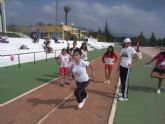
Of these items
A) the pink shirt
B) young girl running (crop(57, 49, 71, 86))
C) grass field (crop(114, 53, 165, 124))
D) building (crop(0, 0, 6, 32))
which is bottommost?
grass field (crop(114, 53, 165, 124))

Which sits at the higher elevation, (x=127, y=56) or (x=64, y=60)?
(x=127, y=56)

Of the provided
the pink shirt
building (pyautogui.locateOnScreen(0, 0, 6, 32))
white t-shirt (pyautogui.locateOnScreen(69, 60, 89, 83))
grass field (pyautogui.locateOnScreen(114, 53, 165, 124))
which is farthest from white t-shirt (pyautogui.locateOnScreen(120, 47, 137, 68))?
building (pyautogui.locateOnScreen(0, 0, 6, 32))

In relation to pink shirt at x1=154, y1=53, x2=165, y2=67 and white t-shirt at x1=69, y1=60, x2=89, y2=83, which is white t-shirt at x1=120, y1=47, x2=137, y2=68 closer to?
pink shirt at x1=154, y1=53, x2=165, y2=67

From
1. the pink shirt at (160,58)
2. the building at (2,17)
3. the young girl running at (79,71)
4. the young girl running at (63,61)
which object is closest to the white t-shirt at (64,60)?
the young girl running at (63,61)

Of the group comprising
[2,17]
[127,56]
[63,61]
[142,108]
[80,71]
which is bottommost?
[142,108]

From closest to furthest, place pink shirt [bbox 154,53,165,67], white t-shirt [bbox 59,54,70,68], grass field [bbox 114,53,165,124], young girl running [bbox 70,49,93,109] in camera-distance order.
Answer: grass field [bbox 114,53,165,124] → young girl running [bbox 70,49,93,109] → pink shirt [bbox 154,53,165,67] → white t-shirt [bbox 59,54,70,68]

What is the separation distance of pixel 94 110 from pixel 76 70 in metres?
1.24

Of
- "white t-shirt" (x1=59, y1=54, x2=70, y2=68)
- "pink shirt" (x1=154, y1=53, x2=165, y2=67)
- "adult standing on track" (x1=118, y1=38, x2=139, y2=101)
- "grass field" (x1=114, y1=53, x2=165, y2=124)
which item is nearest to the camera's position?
"grass field" (x1=114, y1=53, x2=165, y2=124)

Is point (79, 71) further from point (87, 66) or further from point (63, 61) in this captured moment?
point (63, 61)

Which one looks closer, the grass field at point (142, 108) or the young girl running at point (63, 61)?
the grass field at point (142, 108)

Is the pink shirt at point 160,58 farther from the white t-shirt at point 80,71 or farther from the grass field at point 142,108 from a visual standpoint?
the white t-shirt at point 80,71

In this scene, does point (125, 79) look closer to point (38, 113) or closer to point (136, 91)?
point (136, 91)

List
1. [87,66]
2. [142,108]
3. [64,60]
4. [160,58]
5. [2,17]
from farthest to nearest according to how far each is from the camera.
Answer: [2,17], [64,60], [160,58], [142,108], [87,66]

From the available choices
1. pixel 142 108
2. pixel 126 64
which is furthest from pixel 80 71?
pixel 142 108
